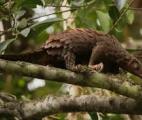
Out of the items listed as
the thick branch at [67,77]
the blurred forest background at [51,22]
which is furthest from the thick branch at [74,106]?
the blurred forest background at [51,22]

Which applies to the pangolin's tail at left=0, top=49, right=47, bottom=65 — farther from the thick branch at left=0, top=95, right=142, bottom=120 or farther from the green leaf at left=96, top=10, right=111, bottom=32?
the green leaf at left=96, top=10, right=111, bottom=32

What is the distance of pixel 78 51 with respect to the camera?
224cm

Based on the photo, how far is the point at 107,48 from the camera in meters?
2.28

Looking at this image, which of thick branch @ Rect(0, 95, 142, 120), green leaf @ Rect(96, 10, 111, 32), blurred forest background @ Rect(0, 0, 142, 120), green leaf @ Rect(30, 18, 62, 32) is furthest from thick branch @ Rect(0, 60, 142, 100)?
green leaf @ Rect(96, 10, 111, 32)

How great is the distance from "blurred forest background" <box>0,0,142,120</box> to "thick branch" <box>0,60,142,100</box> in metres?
0.35

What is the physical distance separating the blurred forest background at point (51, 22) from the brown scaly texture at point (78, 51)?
172 millimetres

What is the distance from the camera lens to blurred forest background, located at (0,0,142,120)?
2449mm

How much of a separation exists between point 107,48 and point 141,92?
32 cm

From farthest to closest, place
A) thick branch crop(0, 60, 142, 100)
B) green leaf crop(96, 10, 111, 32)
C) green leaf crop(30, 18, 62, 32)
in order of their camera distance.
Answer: green leaf crop(96, 10, 111, 32)
green leaf crop(30, 18, 62, 32)
thick branch crop(0, 60, 142, 100)

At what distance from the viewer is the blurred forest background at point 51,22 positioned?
2449 millimetres

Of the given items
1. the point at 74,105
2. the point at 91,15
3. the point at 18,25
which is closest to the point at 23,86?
the point at 91,15

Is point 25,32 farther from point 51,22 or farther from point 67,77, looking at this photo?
point 67,77

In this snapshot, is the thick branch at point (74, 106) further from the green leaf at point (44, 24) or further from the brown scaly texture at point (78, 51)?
the green leaf at point (44, 24)

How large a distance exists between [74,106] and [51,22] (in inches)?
25.0
